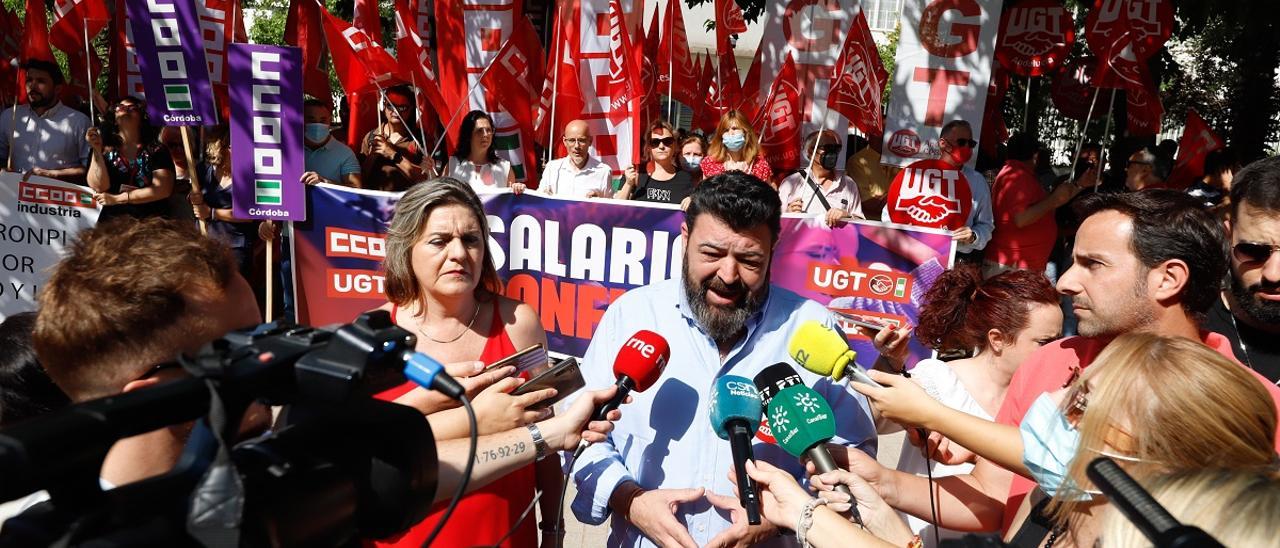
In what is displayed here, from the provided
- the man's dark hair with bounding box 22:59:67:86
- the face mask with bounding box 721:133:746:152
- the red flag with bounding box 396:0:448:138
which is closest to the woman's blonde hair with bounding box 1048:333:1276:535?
the face mask with bounding box 721:133:746:152

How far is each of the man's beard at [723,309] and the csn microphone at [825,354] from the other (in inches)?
14.0

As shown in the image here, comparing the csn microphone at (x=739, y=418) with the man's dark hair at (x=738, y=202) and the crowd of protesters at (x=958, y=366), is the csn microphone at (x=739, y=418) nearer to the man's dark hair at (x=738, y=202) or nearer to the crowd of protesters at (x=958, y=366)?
the crowd of protesters at (x=958, y=366)

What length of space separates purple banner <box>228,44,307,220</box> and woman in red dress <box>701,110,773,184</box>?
10.7ft

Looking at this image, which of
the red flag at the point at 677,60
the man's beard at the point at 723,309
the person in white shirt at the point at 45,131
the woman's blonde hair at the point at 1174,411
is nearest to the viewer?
the woman's blonde hair at the point at 1174,411

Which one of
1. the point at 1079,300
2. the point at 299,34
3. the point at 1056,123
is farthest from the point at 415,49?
the point at 1056,123

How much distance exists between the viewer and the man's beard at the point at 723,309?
2.63m

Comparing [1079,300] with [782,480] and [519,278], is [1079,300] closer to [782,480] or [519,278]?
[782,480]

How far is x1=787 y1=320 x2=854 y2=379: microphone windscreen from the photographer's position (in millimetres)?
2225

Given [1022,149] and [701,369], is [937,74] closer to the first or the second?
[1022,149]

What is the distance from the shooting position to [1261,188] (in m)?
2.76

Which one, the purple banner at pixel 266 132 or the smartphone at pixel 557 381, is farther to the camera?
the purple banner at pixel 266 132

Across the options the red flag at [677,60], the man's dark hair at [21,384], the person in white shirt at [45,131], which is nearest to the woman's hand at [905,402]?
the man's dark hair at [21,384]

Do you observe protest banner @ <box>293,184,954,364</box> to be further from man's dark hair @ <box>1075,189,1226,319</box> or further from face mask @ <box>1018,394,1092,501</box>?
face mask @ <box>1018,394,1092,501</box>

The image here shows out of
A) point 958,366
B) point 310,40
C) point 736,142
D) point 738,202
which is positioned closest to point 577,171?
point 736,142
